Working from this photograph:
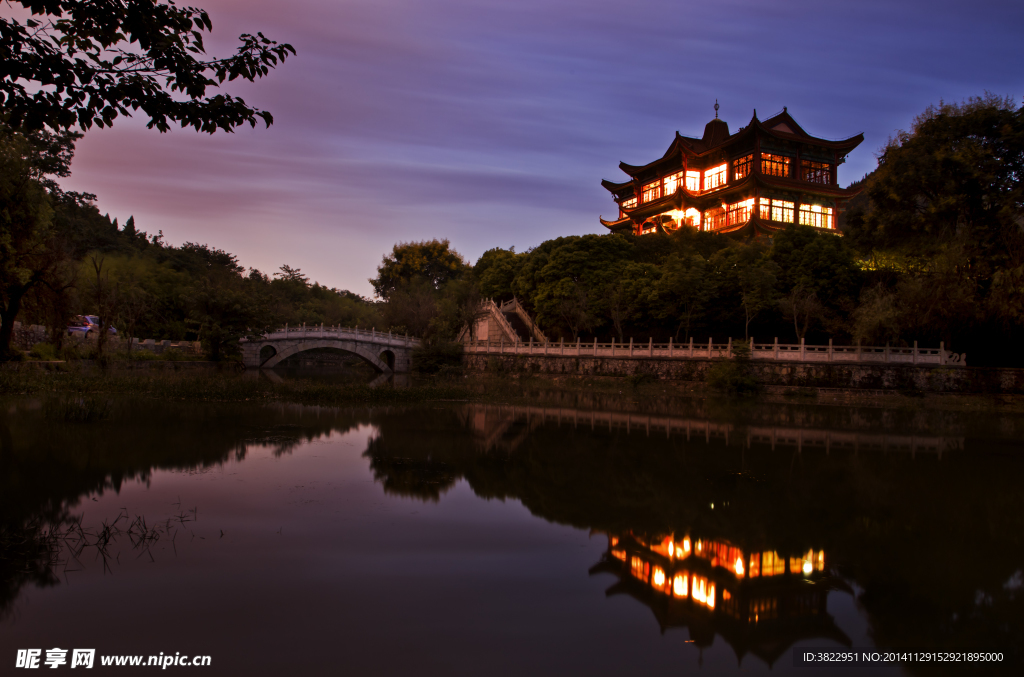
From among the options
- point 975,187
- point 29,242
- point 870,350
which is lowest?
point 870,350

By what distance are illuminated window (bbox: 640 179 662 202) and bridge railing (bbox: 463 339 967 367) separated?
20.2m

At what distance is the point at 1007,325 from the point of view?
64.6 ft

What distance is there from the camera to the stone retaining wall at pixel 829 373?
21.8m

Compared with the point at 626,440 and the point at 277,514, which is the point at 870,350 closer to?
the point at 626,440

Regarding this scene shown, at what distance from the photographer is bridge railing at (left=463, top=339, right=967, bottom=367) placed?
23062mm

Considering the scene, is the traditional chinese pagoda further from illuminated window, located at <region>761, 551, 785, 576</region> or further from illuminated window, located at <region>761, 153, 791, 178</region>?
illuminated window, located at <region>761, 551, 785, 576</region>

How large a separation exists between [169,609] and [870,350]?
25.8 m

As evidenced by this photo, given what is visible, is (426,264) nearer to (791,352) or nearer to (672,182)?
(672,182)

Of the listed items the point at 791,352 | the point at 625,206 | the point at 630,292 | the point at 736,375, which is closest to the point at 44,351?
the point at 630,292

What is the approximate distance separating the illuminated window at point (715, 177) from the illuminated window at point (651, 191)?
4.04m

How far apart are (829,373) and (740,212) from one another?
18.6 m

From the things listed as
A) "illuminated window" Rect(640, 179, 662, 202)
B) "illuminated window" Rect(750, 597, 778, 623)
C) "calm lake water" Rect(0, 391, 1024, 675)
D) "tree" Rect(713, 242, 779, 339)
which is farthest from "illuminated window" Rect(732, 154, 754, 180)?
"illuminated window" Rect(750, 597, 778, 623)

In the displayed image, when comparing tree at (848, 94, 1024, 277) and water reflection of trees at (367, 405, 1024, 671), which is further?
tree at (848, 94, 1024, 277)

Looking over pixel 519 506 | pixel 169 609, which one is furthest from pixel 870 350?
pixel 169 609
